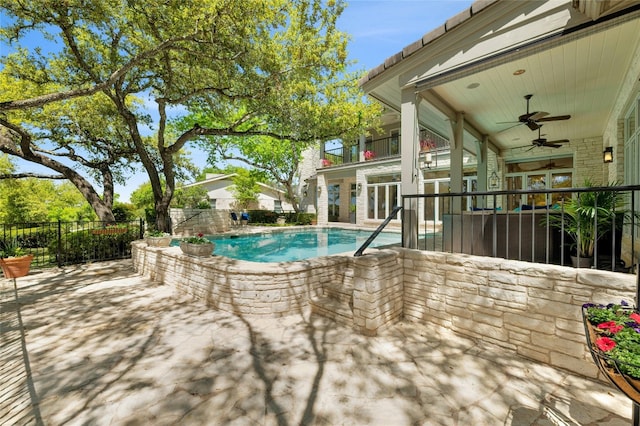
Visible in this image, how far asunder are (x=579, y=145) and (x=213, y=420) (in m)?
11.0

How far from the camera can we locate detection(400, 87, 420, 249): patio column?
4.09 m

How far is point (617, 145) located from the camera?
5316 mm

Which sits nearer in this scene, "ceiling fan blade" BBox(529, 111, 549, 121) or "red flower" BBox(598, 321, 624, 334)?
"red flower" BBox(598, 321, 624, 334)

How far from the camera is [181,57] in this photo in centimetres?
713

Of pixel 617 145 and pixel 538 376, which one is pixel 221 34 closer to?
pixel 538 376

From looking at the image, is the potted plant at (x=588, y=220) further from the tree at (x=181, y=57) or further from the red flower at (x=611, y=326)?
the tree at (x=181, y=57)

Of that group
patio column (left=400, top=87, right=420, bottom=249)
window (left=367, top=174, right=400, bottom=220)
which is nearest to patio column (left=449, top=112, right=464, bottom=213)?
patio column (left=400, top=87, right=420, bottom=249)

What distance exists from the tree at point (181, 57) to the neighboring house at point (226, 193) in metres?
13.0

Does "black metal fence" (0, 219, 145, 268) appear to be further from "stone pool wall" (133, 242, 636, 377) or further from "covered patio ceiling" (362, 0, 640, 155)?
"covered patio ceiling" (362, 0, 640, 155)

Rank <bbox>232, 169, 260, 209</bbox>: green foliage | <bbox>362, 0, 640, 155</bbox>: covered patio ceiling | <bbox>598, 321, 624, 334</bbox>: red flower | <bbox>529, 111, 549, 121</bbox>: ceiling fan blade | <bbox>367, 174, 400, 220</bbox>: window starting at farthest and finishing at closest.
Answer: <bbox>232, 169, 260, 209</bbox>: green foliage
<bbox>367, 174, 400, 220</bbox>: window
<bbox>529, 111, 549, 121</bbox>: ceiling fan blade
<bbox>362, 0, 640, 155</bbox>: covered patio ceiling
<bbox>598, 321, 624, 334</bbox>: red flower

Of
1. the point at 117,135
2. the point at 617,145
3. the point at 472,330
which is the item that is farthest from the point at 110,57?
the point at 617,145

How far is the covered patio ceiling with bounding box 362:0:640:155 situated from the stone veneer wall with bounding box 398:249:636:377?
259 cm

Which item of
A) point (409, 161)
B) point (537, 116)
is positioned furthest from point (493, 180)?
point (409, 161)

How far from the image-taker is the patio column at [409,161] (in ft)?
13.4
